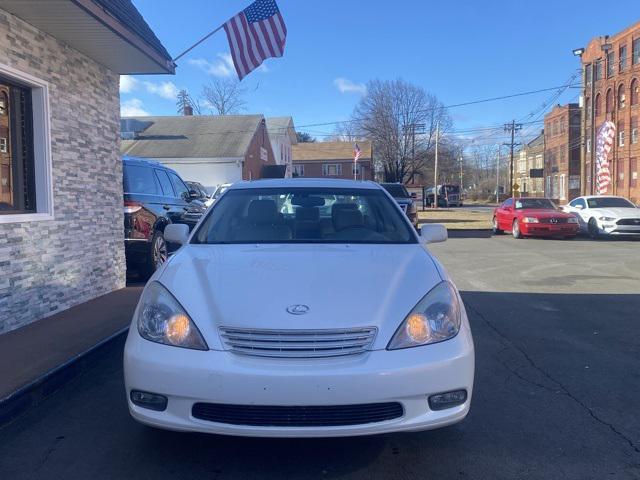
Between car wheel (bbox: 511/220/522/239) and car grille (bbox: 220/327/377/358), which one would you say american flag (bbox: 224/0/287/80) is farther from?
car wheel (bbox: 511/220/522/239)

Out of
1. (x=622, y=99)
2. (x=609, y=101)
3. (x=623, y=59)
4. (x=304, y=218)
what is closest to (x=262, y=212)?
(x=304, y=218)

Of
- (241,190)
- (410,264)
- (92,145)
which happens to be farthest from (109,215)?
(410,264)

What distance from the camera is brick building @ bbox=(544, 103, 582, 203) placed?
194 ft

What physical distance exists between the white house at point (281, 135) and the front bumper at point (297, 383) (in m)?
39.0

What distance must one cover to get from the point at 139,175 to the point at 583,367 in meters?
7.07

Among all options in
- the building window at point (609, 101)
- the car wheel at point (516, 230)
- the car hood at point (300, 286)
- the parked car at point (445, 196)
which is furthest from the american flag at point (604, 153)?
the parked car at point (445, 196)

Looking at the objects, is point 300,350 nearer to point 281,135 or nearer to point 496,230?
point 496,230

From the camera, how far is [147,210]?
30.9ft

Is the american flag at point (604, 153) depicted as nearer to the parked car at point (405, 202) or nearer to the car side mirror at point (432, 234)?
the parked car at point (405, 202)

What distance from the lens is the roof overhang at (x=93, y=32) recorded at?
5.80 meters

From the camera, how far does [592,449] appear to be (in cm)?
352

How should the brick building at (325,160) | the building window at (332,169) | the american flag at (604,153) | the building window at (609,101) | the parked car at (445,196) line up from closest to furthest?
the american flag at (604,153), the building window at (609,101), the parked car at (445,196), the brick building at (325,160), the building window at (332,169)

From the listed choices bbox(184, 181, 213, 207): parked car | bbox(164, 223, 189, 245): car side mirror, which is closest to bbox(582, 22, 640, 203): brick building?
bbox(184, 181, 213, 207): parked car

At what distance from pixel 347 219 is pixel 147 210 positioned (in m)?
5.47
